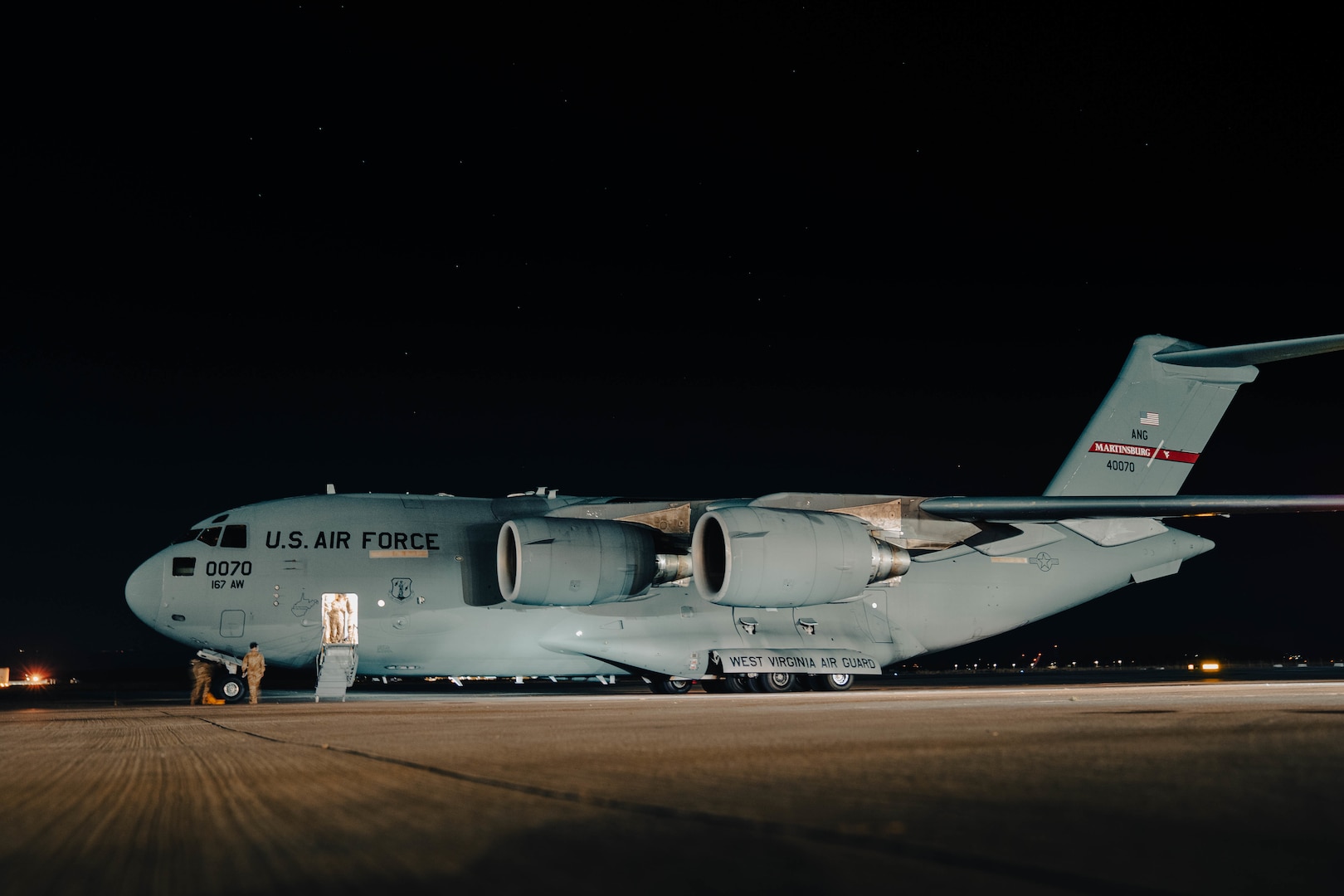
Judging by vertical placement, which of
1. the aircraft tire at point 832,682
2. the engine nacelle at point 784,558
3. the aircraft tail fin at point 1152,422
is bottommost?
the aircraft tire at point 832,682

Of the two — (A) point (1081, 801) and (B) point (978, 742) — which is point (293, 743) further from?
(A) point (1081, 801)

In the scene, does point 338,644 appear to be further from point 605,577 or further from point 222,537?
point 605,577

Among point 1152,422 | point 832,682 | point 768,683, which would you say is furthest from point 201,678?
point 1152,422

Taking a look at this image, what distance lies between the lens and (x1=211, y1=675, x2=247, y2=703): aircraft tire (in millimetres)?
15742

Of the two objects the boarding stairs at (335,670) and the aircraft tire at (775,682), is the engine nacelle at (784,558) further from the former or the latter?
the boarding stairs at (335,670)

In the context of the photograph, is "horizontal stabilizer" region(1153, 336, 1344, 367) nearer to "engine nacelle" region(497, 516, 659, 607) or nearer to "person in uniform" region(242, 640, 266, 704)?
"engine nacelle" region(497, 516, 659, 607)

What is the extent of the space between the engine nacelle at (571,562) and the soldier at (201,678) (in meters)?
4.36

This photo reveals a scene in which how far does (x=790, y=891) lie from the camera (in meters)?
1.82

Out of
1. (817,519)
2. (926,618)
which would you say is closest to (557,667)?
(817,519)

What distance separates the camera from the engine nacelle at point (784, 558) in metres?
14.2

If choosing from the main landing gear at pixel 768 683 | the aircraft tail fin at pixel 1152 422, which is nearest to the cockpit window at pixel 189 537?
the main landing gear at pixel 768 683

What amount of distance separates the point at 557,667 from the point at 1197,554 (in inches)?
416

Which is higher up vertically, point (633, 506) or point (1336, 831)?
point (633, 506)

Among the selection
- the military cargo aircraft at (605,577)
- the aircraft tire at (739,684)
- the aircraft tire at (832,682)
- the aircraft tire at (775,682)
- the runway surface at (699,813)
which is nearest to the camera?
the runway surface at (699,813)
